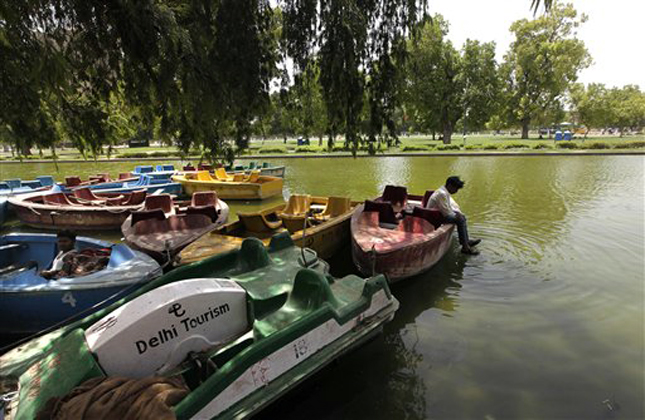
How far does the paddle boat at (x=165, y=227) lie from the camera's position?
7.21 m

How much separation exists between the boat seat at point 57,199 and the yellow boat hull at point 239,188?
526 cm

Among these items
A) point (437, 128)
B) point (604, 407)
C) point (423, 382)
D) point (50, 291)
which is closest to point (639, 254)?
point (604, 407)

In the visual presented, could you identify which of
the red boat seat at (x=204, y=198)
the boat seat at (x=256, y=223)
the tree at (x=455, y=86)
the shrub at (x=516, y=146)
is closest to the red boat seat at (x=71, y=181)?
the red boat seat at (x=204, y=198)

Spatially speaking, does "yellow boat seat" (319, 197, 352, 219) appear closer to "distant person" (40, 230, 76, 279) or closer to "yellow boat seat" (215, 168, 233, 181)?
"distant person" (40, 230, 76, 279)

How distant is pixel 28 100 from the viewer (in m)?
4.32

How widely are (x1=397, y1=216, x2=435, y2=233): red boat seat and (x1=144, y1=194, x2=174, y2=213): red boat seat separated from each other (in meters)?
6.92

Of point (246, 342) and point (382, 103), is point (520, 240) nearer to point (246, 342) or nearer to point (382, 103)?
point (382, 103)

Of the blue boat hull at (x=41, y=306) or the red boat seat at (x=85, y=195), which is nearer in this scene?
the blue boat hull at (x=41, y=306)

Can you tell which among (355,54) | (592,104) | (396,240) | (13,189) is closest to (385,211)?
(396,240)

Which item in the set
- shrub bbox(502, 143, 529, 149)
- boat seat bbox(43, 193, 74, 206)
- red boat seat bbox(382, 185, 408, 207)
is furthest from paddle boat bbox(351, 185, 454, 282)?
shrub bbox(502, 143, 529, 149)

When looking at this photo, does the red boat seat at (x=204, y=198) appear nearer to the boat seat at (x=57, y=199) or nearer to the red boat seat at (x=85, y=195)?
the red boat seat at (x=85, y=195)

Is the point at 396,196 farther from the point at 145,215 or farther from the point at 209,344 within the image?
the point at 209,344

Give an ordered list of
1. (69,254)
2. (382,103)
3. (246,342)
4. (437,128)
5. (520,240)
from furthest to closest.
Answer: (437,128) < (520,240) < (69,254) < (382,103) < (246,342)

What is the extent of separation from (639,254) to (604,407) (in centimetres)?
622
